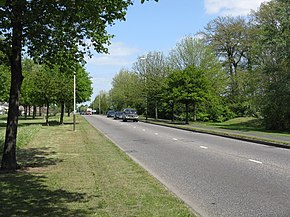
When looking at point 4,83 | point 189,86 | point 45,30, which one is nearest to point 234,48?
point 189,86

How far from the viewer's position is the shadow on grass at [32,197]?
21.3ft

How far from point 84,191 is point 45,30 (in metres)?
5.32

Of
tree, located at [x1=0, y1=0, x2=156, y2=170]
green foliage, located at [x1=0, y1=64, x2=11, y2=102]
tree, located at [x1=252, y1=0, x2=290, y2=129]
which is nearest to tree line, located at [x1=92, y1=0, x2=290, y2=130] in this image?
tree, located at [x1=252, y1=0, x2=290, y2=129]

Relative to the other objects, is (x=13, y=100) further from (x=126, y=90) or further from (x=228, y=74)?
(x=126, y=90)

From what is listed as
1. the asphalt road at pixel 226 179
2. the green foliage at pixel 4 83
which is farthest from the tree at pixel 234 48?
the asphalt road at pixel 226 179

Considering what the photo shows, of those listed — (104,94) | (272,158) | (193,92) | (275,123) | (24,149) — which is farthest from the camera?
(104,94)

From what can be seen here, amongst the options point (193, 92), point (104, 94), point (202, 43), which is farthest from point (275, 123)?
point (104, 94)

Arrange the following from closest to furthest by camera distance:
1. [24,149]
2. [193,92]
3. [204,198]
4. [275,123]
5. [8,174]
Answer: [204,198], [8,174], [24,149], [275,123], [193,92]

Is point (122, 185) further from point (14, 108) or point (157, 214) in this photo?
point (14, 108)

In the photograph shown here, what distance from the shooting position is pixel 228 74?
64562mm

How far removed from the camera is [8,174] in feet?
34.0

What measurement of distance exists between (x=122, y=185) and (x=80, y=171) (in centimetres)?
227

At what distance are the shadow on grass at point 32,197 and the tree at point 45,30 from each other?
4.86 feet

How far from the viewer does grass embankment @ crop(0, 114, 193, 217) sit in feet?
21.9
